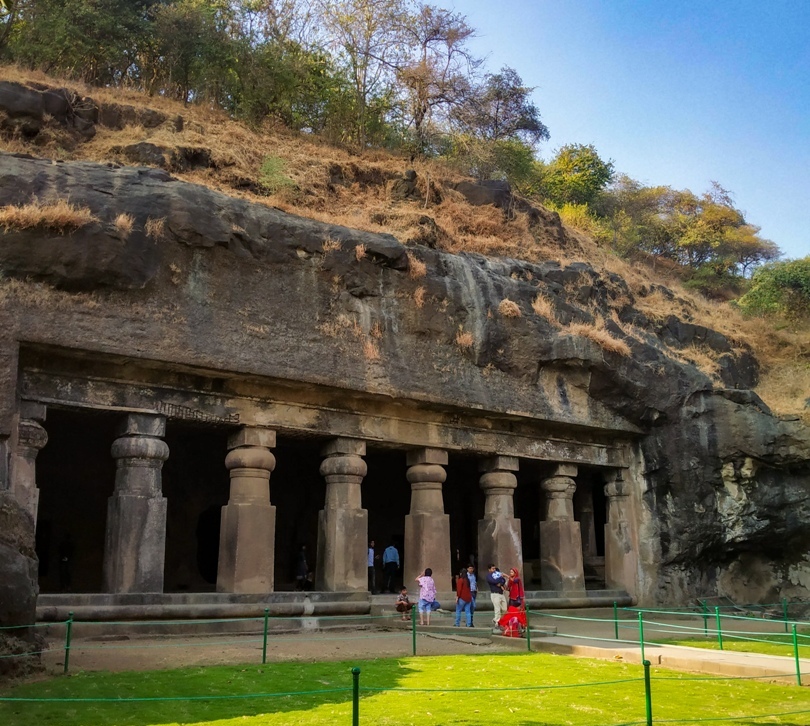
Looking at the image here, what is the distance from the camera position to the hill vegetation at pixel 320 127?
18141 millimetres

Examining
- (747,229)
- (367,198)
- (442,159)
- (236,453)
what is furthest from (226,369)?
(747,229)

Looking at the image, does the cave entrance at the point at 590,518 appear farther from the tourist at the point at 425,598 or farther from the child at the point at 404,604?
the child at the point at 404,604

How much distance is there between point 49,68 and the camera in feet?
72.4

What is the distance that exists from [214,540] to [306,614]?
488 centimetres

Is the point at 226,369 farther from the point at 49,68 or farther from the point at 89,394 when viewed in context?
the point at 49,68

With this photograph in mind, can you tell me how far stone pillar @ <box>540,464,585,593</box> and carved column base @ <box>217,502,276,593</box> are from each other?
5.97 metres

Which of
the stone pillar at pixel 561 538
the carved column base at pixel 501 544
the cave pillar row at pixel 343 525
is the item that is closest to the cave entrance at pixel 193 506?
the cave pillar row at pixel 343 525

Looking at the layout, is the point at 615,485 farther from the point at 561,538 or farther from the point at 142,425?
the point at 142,425

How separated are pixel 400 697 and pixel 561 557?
9618mm

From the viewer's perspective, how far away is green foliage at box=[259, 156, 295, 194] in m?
18.3

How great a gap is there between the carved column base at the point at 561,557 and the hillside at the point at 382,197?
11.8 ft

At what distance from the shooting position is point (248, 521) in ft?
44.8

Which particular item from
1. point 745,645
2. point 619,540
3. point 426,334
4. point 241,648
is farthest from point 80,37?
point 745,645

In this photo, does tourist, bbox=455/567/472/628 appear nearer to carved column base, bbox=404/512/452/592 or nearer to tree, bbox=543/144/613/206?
carved column base, bbox=404/512/452/592
